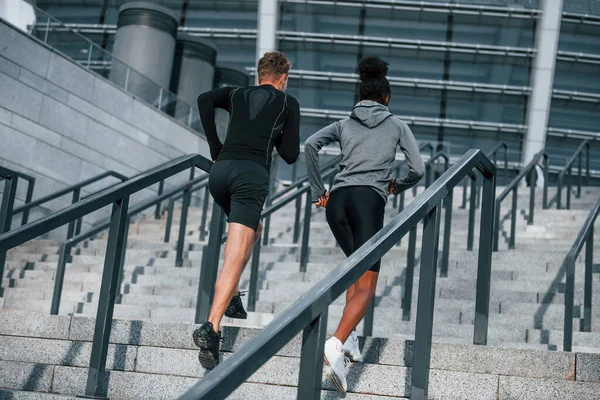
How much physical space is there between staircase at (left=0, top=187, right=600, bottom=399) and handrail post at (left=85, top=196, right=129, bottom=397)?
16cm

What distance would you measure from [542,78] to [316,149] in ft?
65.4

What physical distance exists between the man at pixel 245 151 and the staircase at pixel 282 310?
14.0 inches

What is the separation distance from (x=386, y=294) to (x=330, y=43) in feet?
56.0

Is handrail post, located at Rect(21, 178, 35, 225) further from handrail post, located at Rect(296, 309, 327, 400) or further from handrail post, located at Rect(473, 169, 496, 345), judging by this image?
handrail post, located at Rect(296, 309, 327, 400)

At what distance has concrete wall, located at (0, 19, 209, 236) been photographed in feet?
37.1

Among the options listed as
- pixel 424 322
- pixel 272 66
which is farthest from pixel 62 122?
pixel 424 322

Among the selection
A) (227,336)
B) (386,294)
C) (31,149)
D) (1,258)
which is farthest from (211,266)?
(31,149)

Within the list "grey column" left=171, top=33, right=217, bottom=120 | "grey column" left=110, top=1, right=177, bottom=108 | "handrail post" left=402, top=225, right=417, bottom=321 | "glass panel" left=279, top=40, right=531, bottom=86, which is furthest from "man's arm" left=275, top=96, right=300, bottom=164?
"glass panel" left=279, top=40, right=531, bottom=86

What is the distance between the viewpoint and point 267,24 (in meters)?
23.4

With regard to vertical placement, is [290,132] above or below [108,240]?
above

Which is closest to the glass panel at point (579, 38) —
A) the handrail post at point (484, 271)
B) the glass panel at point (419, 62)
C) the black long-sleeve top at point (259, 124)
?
the glass panel at point (419, 62)

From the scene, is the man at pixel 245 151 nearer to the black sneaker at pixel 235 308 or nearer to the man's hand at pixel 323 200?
the black sneaker at pixel 235 308

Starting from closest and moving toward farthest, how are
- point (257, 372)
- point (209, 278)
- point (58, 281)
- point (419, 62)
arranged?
point (257, 372) < point (209, 278) < point (58, 281) < point (419, 62)

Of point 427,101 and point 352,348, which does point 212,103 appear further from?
point 427,101
